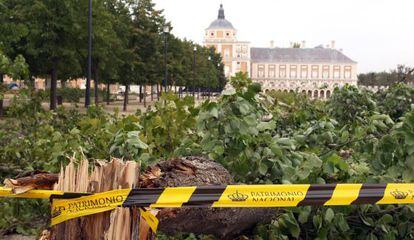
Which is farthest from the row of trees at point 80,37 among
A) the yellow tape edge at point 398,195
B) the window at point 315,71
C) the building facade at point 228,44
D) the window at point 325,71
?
the window at point 325,71

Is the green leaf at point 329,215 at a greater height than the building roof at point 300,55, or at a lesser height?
lesser

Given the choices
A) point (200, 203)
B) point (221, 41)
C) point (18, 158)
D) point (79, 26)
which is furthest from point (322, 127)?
point (221, 41)

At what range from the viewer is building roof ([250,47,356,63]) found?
150000 mm

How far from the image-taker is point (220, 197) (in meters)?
2.73

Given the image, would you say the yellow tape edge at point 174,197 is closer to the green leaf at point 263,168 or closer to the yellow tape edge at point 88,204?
the yellow tape edge at point 88,204

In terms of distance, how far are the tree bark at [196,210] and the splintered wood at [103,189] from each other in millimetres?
256

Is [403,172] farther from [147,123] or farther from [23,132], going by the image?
[23,132]

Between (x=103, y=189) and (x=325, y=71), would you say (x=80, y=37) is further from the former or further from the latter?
(x=325, y=71)

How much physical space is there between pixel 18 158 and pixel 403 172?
4.34 metres

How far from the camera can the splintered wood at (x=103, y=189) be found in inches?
103

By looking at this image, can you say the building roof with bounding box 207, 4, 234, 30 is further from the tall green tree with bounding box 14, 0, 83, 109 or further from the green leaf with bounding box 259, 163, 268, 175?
the green leaf with bounding box 259, 163, 268, 175

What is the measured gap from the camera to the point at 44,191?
2.79 meters

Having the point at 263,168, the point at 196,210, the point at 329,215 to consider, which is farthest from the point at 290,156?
the point at 196,210

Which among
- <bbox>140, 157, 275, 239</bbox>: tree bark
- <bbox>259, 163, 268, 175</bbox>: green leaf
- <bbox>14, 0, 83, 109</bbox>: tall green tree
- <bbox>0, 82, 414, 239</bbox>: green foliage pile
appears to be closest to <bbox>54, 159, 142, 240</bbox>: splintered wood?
<bbox>140, 157, 275, 239</bbox>: tree bark
